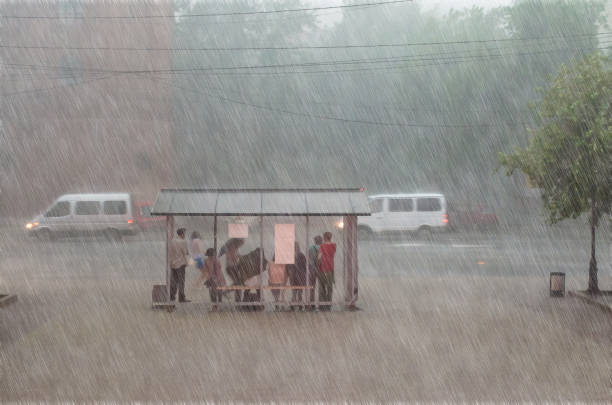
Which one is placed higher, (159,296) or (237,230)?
(237,230)

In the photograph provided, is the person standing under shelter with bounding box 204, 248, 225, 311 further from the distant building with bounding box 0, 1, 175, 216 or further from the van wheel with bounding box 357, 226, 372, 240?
the distant building with bounding box 0, 1, 175, 216

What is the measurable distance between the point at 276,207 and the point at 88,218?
18979 millimetres

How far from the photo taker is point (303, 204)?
48.7ft

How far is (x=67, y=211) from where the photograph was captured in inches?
1254

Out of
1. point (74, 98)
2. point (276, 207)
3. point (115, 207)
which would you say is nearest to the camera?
point (276, 207)

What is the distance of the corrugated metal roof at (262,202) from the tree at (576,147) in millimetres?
4914

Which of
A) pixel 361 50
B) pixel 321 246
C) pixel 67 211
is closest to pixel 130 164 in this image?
pixel 67 211

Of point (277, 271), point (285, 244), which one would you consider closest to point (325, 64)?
point (285, 244)

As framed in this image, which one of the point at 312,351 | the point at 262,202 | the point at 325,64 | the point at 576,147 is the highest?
the point at 325,64

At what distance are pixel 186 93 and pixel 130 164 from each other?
13911 mm

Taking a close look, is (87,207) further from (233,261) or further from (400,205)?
(233,261)

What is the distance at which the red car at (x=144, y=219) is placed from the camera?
32.5 metres

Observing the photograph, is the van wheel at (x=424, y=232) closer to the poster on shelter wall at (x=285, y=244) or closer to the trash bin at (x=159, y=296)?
the poster on shelter wall at (x=285, y=244)

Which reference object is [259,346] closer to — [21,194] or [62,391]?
[62,391]
